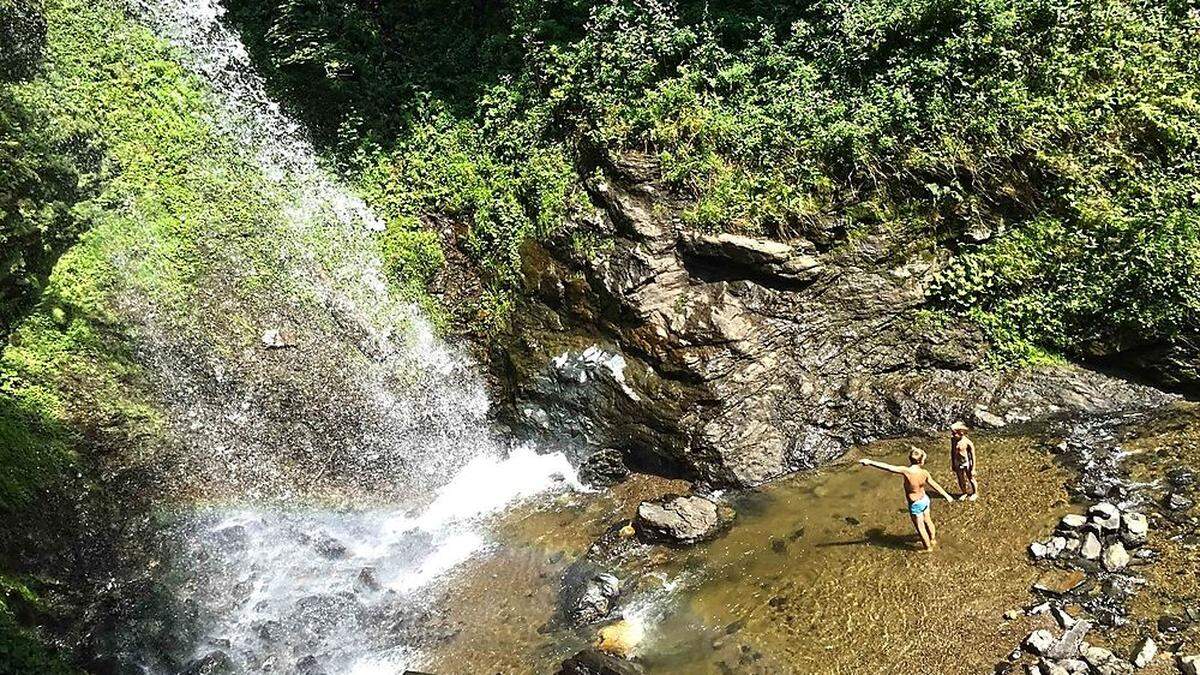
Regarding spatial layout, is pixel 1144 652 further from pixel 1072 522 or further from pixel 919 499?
pixel 919 499

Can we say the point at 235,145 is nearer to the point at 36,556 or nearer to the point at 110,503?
the point at 110,503

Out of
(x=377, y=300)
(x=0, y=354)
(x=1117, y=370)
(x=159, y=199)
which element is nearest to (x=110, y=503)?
(x=0, y=354)

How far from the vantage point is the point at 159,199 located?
1523 cm

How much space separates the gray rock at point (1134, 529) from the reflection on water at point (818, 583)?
0.71 m

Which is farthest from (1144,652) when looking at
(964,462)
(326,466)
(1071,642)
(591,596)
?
(326,466)

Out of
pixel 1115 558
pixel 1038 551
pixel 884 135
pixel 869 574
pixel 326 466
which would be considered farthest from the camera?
pixel 326 466

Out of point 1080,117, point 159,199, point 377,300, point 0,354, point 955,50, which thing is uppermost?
point 955,50

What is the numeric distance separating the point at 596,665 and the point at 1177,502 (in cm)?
713

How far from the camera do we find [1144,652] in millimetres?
7082

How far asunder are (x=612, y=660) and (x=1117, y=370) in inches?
346

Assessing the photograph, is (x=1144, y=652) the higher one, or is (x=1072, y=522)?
(x=1072, y=522)

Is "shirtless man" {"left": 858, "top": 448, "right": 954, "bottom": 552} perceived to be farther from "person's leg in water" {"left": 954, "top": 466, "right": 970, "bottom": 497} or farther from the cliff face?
the cliff face

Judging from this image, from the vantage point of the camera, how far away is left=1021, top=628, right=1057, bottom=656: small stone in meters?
7.41

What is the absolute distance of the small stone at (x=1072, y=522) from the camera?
8.77m
